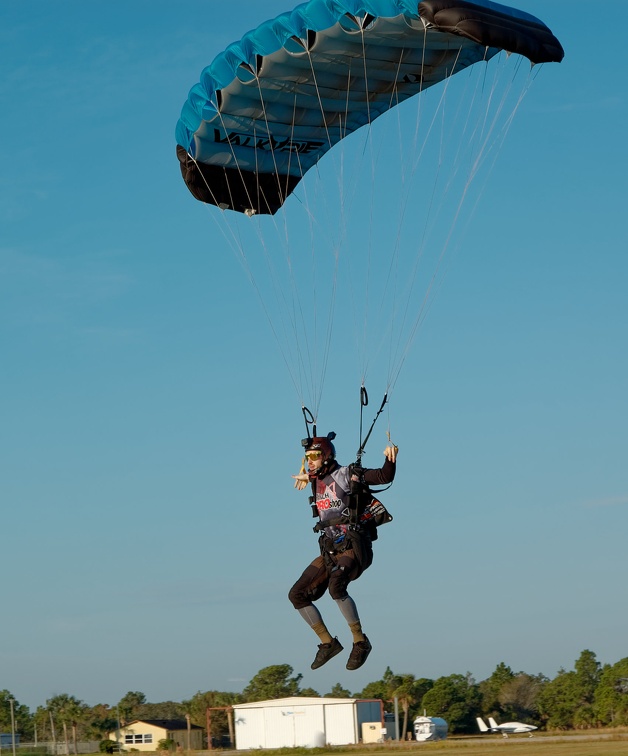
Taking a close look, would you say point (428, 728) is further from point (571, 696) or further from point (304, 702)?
point (571, 696)

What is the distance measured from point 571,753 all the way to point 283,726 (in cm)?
3016

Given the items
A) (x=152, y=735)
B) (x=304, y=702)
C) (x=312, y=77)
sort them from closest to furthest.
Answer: (x=312, y=77) < (x=304, y=702) < (x=152, y=735)

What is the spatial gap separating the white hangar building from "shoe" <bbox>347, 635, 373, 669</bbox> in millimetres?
47583

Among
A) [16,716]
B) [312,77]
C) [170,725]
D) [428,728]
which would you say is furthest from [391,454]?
[16,716]

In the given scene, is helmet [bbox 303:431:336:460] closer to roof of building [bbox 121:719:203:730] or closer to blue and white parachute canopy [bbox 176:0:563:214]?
blue and white parachute canopy [bbox 176:0:563:214]

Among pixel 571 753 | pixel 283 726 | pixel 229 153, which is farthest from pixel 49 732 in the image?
pixel 229 153

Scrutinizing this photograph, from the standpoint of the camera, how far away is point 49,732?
247 feet

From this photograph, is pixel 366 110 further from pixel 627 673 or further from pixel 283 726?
pixel 627 673

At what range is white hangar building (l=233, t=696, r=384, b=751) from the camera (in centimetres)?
6019

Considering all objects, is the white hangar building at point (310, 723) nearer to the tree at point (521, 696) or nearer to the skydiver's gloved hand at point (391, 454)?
the tree at point (521, 696)

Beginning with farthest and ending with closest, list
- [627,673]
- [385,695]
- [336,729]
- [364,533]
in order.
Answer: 1. [385,695]
2. [627,673]
3. [336,729]
4. [364,533]

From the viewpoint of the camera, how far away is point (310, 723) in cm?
6069

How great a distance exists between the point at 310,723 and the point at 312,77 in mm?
49811

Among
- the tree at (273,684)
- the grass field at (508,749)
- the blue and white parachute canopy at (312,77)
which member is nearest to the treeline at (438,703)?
the tree at (273,684)
